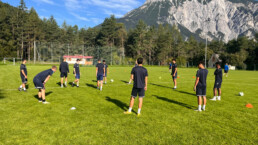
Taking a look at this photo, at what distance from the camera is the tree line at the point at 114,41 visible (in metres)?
69.1

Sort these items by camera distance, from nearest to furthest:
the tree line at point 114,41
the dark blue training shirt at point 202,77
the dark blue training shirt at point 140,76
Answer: the dark blue training shirt at point 140,76 → the dark blue training shirt at point 202,77 → the tree line at point 114,41

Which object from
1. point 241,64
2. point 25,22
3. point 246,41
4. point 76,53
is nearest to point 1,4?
point 25,22

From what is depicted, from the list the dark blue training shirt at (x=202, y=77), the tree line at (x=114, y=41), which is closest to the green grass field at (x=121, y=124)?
the dark blue training shirt at (x=202, y=77)

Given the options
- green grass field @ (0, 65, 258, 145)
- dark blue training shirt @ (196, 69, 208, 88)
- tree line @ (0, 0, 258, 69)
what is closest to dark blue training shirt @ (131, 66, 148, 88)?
green grass field @ (0, 65, 258, 145)

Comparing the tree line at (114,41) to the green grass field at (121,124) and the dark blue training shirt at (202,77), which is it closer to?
the green grass field at (121,124)

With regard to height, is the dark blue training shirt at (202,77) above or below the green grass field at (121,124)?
above

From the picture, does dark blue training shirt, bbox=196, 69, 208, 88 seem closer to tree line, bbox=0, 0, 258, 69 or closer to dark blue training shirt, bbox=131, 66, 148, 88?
dark blue training shirt, bbox=131, 66, 148, 88

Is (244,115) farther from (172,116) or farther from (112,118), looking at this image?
(112,118)

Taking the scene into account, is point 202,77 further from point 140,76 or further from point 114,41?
point 114,41

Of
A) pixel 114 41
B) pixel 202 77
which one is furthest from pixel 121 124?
pixel 114 41

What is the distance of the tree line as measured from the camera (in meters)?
69.1

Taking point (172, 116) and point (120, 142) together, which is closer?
point (120, 142)

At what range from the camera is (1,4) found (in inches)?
3438

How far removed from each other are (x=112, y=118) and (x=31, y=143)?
9.16ft
